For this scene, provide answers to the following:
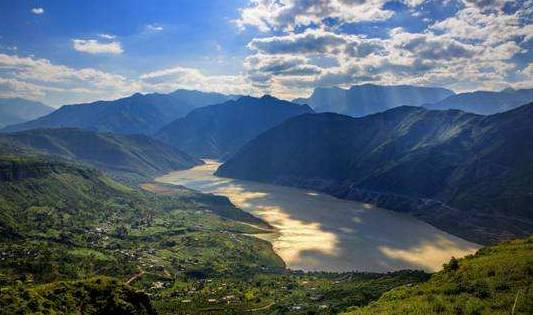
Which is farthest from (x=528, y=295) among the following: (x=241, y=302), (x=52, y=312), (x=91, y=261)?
(x=91, y=261)

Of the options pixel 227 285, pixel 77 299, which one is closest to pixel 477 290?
pixel 77 299

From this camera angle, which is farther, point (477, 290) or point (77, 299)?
point (77, 299)

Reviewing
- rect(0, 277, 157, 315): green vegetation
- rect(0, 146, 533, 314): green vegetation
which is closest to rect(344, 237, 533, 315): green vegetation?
rect(0, 146, 533, 314): green vegetation

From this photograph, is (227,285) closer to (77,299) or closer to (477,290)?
(77,299)

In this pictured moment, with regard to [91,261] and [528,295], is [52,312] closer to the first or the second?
[528,295]

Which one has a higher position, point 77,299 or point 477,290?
point 477,290

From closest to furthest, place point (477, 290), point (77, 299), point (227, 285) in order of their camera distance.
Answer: point (477, 290)
point (77, 299)
point (227, 285)

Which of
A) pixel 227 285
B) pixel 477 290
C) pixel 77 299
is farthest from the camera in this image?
pixel 227 285

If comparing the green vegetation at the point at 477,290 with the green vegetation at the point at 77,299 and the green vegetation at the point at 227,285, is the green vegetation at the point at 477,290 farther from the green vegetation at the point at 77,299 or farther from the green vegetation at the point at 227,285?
the green vegetation at the point at 77,299
